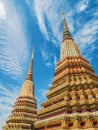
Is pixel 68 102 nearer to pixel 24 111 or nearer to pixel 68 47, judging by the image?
pixel 68 47

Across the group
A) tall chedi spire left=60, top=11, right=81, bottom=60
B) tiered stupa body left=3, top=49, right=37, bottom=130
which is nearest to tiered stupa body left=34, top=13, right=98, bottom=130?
tall chedi spire left=60, top=11, right=81, bottom=60

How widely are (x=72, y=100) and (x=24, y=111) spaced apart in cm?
1589

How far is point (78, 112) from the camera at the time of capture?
1745cm

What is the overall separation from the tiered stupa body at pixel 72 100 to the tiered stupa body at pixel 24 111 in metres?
7.76

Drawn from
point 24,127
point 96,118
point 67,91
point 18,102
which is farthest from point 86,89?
point 18,102

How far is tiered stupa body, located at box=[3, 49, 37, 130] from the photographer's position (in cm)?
2862

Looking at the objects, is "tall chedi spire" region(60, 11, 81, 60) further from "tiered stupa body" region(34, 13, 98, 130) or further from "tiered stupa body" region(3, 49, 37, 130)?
"tiered stupa body" region(3, 49, 37, 130)

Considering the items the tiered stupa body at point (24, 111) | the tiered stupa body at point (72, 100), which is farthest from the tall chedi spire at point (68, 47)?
the tiered stupa body at point (24, 111)

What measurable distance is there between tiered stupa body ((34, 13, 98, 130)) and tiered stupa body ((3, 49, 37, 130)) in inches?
305

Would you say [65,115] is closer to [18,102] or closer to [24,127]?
[24,127]

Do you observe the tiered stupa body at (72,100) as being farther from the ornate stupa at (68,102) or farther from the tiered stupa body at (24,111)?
the tiered stupa body at (24,111)

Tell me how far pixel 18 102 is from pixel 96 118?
21.0 meters

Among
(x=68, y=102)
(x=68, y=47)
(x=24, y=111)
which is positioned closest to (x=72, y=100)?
(x=68, y=102)

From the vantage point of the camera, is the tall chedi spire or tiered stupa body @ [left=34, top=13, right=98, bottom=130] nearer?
tiered stupa body @ [left=34, top=13, right=98, bottom=130]
